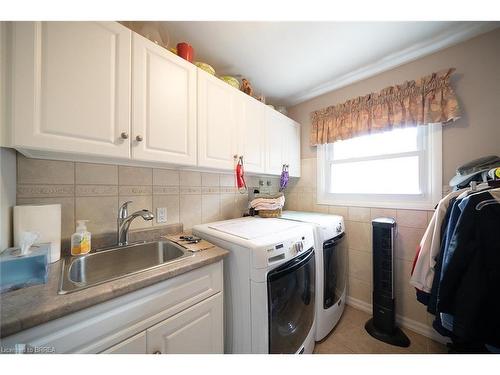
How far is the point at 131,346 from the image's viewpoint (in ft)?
2.23

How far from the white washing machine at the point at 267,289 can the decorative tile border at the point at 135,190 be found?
0.51 m

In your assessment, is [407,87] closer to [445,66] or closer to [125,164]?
[445,66]

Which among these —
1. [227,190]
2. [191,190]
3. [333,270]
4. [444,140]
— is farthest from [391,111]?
[191,190]

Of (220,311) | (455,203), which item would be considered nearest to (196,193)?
(220,311)

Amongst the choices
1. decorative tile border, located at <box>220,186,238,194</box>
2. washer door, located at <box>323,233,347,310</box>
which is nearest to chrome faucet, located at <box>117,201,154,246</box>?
decorative tile border, located at <box>220,186,238,194</box>

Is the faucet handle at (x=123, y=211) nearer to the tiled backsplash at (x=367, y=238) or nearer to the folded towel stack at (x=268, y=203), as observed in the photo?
the folded towel stack at (x=268, y=203)

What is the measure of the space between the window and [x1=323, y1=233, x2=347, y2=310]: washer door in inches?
21.6

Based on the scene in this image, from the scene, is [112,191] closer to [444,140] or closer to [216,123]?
[216,123]

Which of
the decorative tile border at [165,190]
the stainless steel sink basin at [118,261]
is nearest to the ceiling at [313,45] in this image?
the decorative tile border at [165,190]

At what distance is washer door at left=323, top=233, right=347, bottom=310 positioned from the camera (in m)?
1.40

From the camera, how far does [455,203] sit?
3.23 ft

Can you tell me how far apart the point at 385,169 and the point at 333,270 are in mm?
1076

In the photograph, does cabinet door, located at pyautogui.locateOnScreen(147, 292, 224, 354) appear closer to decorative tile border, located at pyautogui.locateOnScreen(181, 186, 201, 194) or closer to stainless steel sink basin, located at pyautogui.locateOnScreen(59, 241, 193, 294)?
stainless steel sink basin, located at pyautogui.locateOnScreen(59, 241, 193, 294)

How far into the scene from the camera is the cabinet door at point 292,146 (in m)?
1.99
